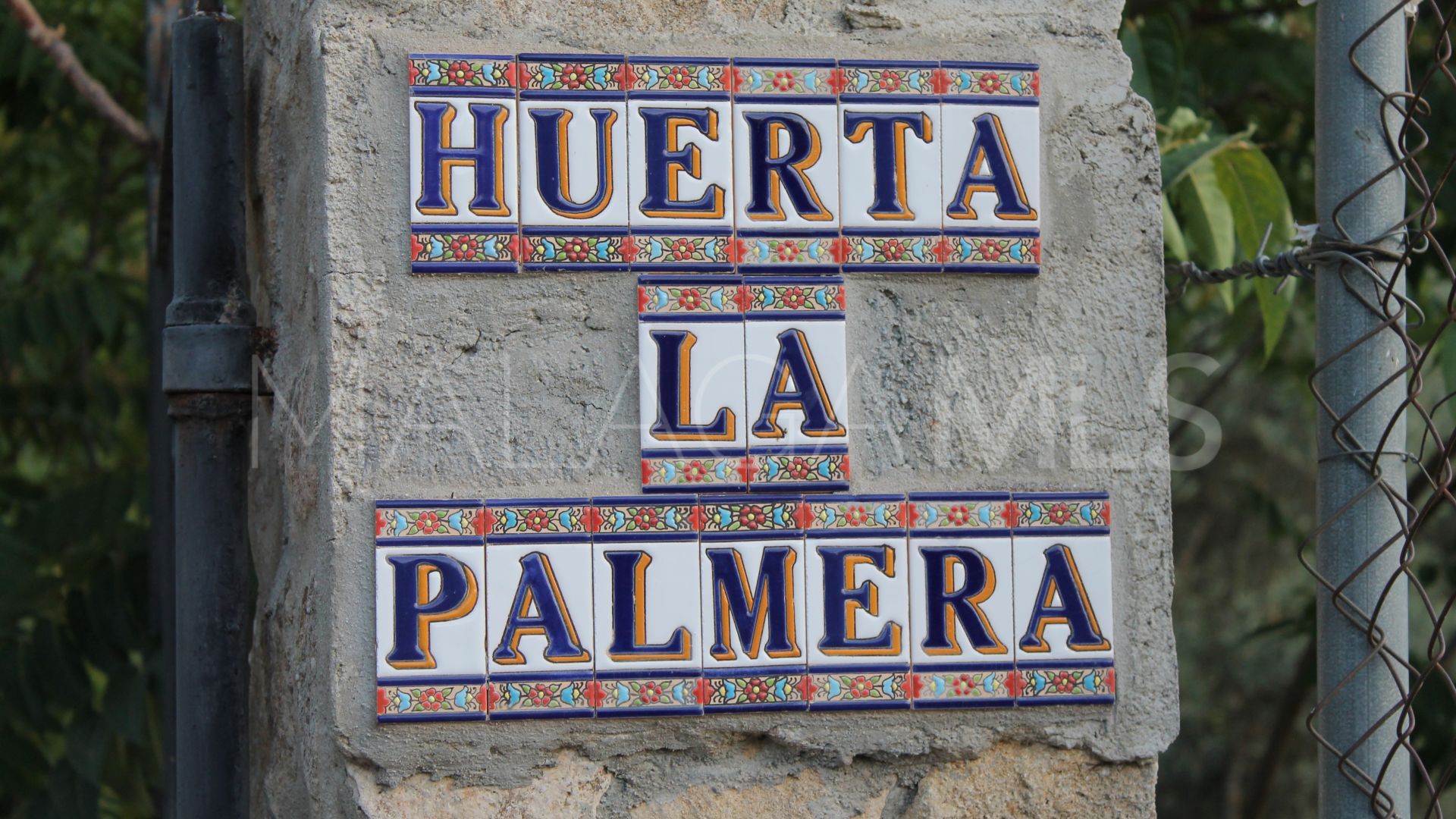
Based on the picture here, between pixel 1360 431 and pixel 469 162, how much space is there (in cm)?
93

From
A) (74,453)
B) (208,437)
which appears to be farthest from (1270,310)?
(74,453)

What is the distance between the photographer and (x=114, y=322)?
2730 mm

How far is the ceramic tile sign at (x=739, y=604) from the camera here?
131 centimetres

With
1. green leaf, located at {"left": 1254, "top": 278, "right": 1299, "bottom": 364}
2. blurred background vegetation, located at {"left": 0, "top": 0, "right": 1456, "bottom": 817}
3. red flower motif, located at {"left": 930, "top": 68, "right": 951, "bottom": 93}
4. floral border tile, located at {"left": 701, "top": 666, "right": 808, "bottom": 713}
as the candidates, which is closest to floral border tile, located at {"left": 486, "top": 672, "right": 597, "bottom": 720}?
floral border tile, located at {"left": 701, "top": 666, "right": 808, "bottom": 713}

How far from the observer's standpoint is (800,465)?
1369 millimetres

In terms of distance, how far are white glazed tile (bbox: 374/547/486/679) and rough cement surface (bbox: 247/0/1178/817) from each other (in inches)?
0.8

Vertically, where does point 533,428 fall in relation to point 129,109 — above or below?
below

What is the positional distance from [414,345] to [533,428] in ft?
0.46

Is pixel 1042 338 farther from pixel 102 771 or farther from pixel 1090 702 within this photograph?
pixel 102 771

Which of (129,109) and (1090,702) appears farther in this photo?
(129,109)

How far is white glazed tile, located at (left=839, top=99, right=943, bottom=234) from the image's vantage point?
1.40m

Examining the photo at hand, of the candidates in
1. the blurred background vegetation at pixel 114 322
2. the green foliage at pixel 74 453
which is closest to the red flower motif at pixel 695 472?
the blurred background vegetation at pixel 114 322

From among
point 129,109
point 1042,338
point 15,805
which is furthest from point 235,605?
point 129,109

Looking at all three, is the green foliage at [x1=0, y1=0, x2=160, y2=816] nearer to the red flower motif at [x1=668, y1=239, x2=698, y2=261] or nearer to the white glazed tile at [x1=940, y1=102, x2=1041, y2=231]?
the red flower motif at [x1=668, y1=239, x2=698, y2=261]
